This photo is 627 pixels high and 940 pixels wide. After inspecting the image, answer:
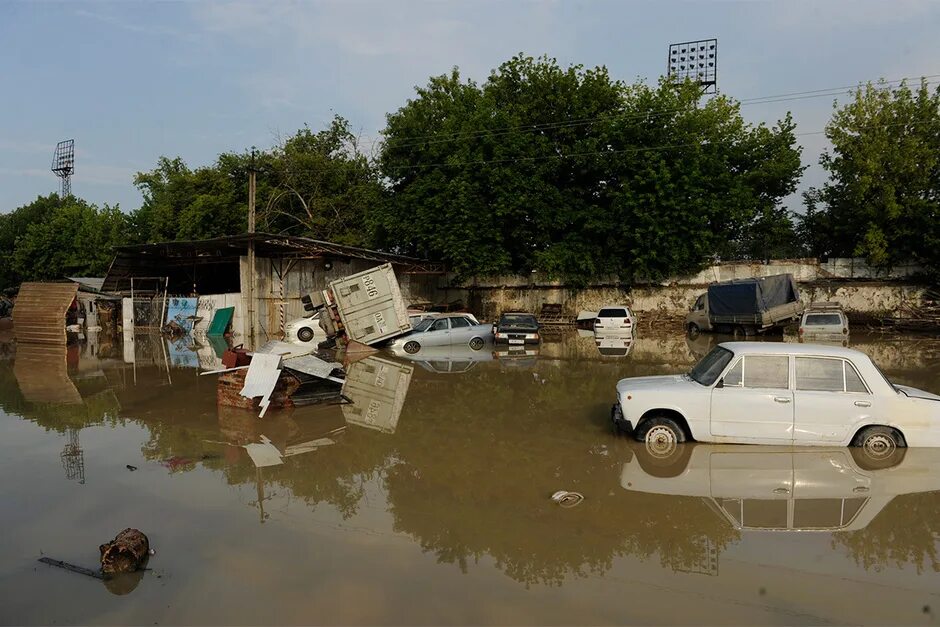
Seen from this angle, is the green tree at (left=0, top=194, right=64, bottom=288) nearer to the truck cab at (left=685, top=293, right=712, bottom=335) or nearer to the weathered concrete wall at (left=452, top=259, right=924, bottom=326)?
the weathered concrete wall at (left=452, top=259, right=924, bottom=326)

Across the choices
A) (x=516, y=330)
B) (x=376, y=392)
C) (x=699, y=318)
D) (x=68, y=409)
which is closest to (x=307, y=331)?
(x=516, y=330)

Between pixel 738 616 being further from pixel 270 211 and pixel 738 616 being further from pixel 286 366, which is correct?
pixel 270 211

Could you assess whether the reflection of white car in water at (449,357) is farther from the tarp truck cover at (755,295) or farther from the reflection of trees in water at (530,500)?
the tarp truck cover at (755,295)

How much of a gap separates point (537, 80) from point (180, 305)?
22.9 metres

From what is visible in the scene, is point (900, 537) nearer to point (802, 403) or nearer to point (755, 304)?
point (802, 403)

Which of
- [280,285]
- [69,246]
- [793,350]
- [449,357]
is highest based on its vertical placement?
[69,246]

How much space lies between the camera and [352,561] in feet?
16.7

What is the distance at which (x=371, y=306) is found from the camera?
21047 mm

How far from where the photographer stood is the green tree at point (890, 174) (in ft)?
96.6

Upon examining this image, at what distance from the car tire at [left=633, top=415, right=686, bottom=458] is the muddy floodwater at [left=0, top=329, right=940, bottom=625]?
198 mm

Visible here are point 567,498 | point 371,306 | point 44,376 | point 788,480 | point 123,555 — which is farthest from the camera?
point 371,306

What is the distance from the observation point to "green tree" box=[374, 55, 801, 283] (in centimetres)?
3148

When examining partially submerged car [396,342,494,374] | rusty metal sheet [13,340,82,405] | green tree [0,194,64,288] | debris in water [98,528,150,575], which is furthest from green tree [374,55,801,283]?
green tree [0,194,64,288]

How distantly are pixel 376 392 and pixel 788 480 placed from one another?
26.8 ft
